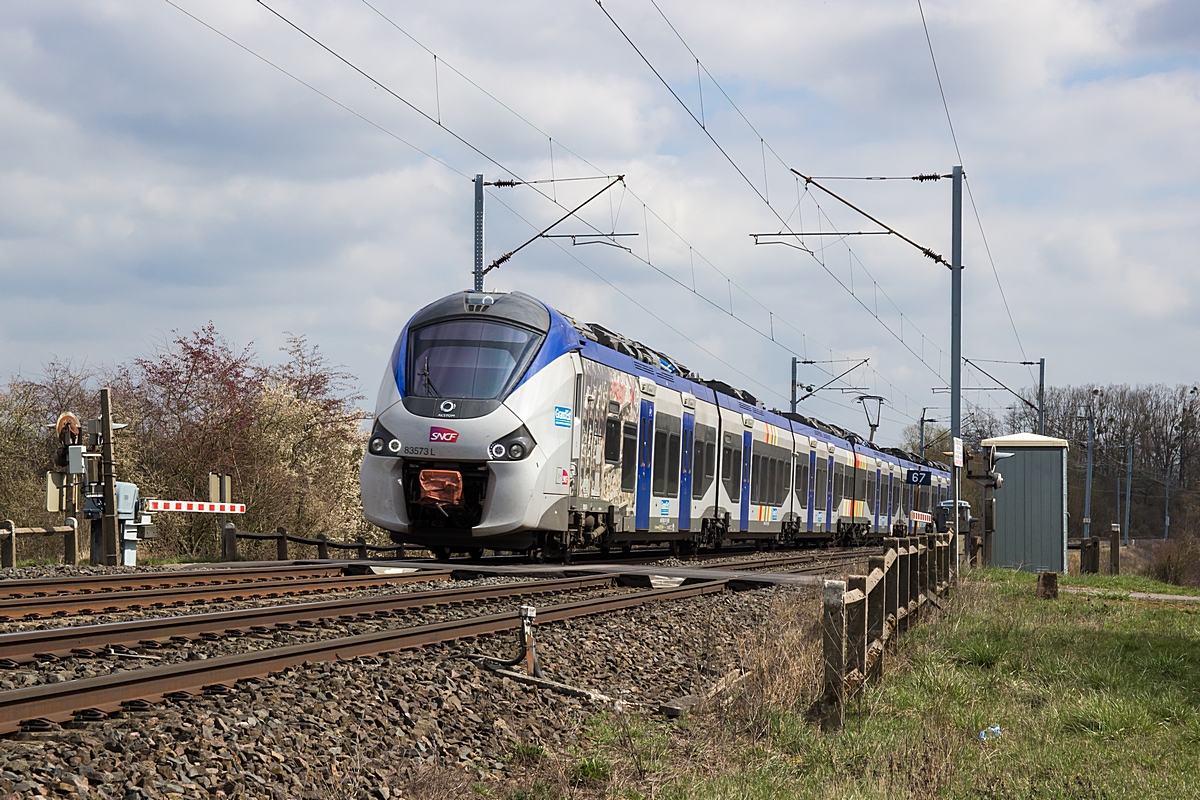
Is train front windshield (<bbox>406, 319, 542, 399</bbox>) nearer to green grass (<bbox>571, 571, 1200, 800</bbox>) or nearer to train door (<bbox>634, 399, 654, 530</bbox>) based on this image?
train door (<bbox>634, 399, 654, 530</bbox>)

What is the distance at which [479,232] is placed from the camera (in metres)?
24.1

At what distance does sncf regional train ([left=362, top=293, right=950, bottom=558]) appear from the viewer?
16.0m

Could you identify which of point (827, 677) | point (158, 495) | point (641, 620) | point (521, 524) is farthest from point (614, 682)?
point (158, 495)

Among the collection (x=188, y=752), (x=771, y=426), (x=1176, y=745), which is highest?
(x=771, y=426)

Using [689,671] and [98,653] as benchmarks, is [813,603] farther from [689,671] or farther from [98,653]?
[98,653]

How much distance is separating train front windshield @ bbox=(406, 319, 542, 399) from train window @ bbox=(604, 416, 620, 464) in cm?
250

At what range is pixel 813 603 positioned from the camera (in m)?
12.2

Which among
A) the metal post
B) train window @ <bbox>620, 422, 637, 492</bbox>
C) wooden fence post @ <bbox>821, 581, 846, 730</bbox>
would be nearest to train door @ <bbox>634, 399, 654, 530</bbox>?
train window @ <bbox>620, 422, 637, 492</bbox>

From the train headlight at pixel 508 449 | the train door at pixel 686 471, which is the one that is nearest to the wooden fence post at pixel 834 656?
the train headlight at pixel 508 449

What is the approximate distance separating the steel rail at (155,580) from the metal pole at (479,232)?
8470 millimetres

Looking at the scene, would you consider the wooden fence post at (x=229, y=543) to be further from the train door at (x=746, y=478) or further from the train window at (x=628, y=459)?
the train door at (x=746, y=478)

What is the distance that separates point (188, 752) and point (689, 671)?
16.2 feet

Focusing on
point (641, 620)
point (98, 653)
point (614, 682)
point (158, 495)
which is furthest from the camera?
point (158, 495)

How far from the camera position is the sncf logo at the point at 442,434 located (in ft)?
52.2
